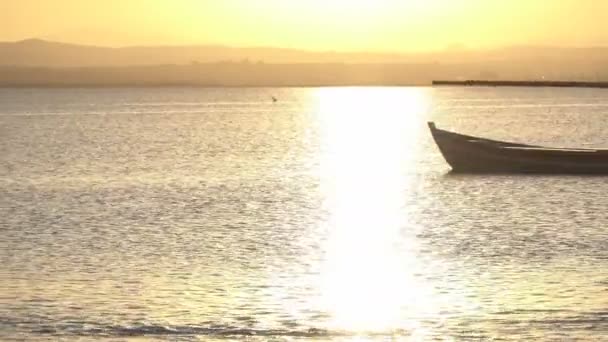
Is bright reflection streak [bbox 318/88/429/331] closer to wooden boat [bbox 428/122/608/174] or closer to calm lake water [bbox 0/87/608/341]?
calm lake water [bbox 0/87/608/341]

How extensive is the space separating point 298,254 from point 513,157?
24474 millimetres

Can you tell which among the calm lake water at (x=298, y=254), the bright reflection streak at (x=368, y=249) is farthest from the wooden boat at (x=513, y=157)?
the bright reflection streak at (x=368, y=249)

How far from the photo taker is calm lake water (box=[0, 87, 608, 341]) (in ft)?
71.1

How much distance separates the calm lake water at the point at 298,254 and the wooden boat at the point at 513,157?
52 cm

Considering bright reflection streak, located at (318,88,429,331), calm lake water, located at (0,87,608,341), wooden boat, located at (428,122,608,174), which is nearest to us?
calm lake water, located at (0,87,608,341)

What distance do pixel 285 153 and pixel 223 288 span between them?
58.5 metres

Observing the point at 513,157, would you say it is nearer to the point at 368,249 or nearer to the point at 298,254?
the point at 368,249

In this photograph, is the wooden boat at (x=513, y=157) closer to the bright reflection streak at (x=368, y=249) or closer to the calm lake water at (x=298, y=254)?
the calm lake water at (x=298, y=254)

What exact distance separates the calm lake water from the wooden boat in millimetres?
521

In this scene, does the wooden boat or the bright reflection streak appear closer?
the bright reflection streak

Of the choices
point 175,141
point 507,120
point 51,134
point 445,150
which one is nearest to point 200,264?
point 445,150

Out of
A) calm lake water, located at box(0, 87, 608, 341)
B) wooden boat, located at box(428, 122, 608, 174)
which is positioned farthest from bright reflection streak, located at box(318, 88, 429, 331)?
wooden boat, located at box(428, 122, 608, 174)

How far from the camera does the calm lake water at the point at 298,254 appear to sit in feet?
71.1

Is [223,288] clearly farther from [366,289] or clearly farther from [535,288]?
[535,288]
